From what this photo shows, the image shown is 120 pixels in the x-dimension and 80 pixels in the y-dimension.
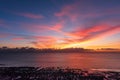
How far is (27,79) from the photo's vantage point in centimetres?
8856

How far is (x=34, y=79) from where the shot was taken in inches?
3482

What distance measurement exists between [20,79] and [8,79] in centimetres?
500

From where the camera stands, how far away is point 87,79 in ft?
289

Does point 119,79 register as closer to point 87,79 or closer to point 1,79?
point 87,79

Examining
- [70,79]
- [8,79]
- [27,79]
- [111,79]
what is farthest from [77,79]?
[8,79]

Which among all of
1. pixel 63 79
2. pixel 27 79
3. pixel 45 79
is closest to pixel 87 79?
pixel 63 79

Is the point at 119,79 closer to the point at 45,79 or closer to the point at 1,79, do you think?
the point at 45,79

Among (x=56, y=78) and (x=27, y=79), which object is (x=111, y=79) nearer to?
(x=56, y=78)

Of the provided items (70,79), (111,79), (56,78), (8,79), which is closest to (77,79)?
(70,79)

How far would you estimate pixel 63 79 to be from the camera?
3460 inches

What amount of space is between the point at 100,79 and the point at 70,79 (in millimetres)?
12813

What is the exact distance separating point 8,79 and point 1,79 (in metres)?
3.20

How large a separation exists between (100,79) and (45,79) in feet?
76.8

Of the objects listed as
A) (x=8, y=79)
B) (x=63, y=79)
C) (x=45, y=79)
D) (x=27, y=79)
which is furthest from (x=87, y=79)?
(x=8, y=79)
